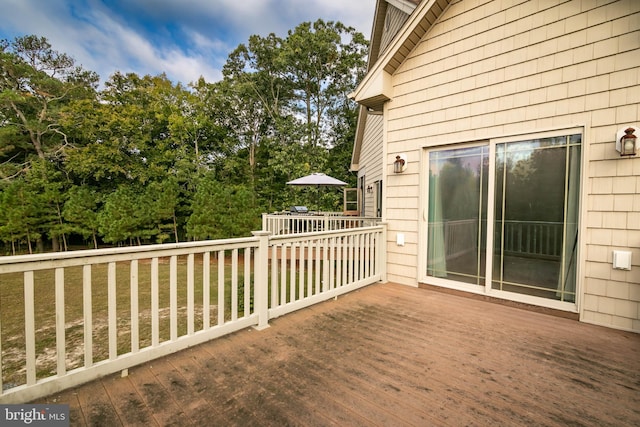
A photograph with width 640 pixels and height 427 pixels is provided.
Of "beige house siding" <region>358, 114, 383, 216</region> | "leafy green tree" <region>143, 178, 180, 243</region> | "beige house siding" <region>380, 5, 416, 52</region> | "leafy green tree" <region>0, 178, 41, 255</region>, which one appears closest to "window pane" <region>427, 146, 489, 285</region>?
"beige house siding" <region>358, 114, 383, 216</region>

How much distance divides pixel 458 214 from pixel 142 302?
596 cm

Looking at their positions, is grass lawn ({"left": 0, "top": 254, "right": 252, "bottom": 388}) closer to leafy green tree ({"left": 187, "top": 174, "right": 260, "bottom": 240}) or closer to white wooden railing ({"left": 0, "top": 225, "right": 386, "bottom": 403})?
white wooden railing ({"left": 0, "top": 225, "right": 386, "bottom": 403})

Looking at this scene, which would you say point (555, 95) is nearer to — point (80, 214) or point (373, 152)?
point (373, 152)

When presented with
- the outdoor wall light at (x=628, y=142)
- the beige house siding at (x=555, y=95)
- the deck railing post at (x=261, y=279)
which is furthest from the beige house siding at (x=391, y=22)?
the deck railing post at (x=261, y=279)

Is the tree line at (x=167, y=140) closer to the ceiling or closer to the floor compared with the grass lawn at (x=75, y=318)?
closer to the ceiling

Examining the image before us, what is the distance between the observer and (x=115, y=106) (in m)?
13.3

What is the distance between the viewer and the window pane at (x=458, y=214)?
389 centimetres

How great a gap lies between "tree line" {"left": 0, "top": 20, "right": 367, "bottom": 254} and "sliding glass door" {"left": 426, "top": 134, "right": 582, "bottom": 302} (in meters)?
6.58

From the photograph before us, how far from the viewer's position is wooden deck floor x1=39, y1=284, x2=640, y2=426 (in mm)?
1771

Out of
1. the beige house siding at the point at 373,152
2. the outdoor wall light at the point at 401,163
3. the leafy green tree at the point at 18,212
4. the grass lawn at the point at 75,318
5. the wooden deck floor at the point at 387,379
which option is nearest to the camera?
the wooden deck floor at the point at 387,379

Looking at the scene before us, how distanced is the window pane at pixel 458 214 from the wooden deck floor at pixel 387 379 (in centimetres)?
98

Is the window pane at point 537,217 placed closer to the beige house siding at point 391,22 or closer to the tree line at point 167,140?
the beige house siding at point 391,22

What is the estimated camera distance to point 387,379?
214 centimetres

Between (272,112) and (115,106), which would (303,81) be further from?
(115,106)
